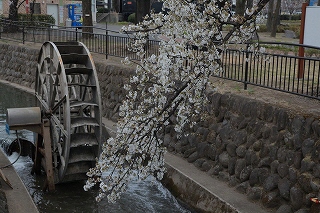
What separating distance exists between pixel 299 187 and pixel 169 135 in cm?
382

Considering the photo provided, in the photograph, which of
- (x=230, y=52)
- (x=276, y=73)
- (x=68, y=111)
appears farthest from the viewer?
(x=230, y=52)

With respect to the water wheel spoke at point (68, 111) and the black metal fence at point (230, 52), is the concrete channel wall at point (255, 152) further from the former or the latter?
the water wheel spoke at point (68, 111)

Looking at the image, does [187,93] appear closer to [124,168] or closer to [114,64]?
[124,168]

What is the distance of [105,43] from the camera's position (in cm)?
1434

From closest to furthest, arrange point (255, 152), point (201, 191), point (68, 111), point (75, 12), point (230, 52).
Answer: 1. point (255, 152)
2. point (201, 191)
3. point (68, 111)
4. point (230, 52)
5. point (75, 12)

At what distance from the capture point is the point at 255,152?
24.1 ft

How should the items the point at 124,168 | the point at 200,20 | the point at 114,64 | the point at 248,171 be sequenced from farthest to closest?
the point at 114,64 → the point at 248,171 → the point at 124,168 → the point at 200,20

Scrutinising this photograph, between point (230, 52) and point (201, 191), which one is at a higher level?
point (230, 52)

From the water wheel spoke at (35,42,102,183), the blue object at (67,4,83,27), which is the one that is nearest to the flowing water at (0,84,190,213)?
the water wheel spoke at (35,42,102,183)

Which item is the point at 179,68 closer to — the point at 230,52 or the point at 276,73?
the point at 276,73

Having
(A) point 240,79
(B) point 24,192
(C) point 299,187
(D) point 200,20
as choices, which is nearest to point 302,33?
(A) point 240,79

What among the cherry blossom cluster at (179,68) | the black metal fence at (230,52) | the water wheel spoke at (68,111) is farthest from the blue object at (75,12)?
the cherry blossom cluster at (179,68)

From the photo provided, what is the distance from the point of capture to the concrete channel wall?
631 cm

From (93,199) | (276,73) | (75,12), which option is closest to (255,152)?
(276,73)
